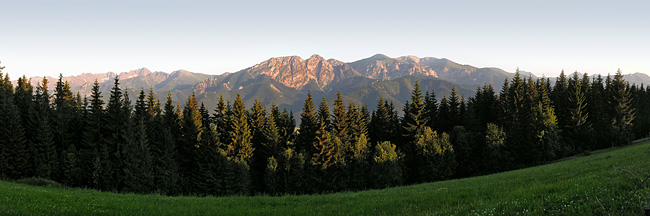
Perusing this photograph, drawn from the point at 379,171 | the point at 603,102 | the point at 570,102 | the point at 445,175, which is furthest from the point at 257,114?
the point at 603,102

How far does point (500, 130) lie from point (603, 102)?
3482 cm

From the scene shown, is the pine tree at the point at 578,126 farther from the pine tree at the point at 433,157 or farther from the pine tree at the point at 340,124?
the pine tree at the point at 340,124

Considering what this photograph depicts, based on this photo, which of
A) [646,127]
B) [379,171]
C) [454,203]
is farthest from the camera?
[646,127]

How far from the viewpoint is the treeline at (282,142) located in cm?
5062

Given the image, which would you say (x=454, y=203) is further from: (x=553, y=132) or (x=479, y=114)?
(x=479, y=114)

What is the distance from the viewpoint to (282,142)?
6888 centimetres

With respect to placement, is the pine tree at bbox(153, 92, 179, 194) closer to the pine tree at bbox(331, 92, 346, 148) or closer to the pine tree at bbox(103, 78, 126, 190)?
the pine tree at bbox(103, 78, 126, 190)

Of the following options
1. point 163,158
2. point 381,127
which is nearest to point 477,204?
point 163,158

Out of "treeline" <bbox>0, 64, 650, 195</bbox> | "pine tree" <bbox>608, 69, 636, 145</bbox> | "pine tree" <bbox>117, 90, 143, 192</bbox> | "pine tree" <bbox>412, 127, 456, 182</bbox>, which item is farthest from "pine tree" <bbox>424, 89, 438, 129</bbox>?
"pine tree" <bbox>117, 90, 143, 192</bbox>

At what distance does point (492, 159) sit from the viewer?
63438 mm

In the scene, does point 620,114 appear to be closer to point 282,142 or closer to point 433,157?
point 433,157

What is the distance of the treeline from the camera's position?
166 feet

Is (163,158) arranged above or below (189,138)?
below

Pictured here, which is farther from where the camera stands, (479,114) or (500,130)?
(479,114)
